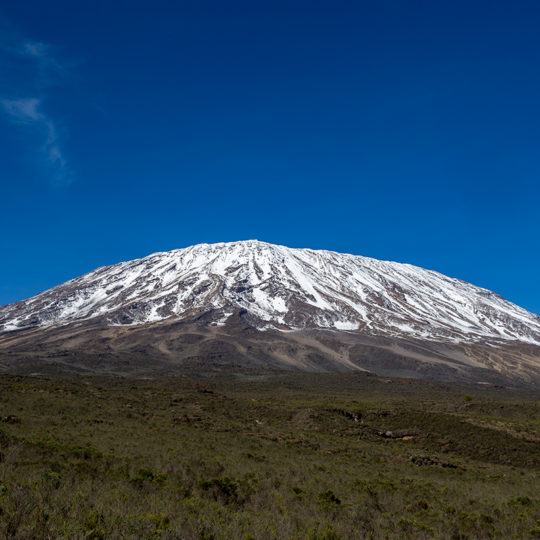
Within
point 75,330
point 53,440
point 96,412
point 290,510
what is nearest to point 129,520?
point 290,510

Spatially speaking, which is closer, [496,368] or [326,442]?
[326,442]

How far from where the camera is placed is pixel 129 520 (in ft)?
27.2

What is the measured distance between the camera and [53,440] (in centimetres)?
1975

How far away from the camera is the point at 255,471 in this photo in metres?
18.2

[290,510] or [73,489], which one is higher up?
[73,489]

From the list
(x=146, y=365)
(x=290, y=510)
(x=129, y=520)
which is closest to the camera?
(x=129, y=520)

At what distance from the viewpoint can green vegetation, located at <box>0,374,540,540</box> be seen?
9125 mm

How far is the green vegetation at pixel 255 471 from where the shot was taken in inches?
359

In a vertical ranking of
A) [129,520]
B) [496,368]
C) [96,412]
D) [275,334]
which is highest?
[275,334]

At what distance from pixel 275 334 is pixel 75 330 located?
252 feet

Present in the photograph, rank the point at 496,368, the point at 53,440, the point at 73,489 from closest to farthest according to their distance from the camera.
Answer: the point at 73,489
the point at 53,440
the point at 496,368

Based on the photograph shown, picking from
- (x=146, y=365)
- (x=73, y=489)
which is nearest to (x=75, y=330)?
(x=146, y=365)

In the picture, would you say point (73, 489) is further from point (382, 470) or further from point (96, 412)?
point (96, 412)

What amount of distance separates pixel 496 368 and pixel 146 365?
361 ft
